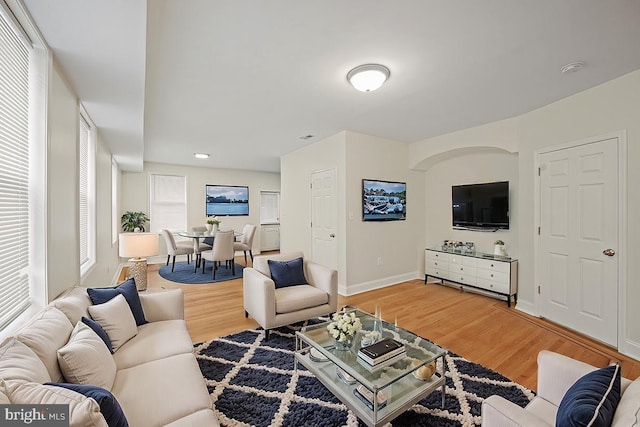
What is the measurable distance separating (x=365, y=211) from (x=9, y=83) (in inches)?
147

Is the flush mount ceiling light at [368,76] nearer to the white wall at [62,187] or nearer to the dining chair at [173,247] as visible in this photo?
the white wall at [62,187]

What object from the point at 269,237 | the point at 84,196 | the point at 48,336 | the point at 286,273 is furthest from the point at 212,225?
the point at 48,336

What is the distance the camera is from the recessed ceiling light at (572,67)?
225cm

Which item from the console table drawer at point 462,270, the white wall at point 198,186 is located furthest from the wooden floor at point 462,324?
the white wall at point 198,186

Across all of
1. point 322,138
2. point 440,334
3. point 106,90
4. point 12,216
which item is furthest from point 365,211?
point 12,216

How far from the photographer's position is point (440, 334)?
2785mm

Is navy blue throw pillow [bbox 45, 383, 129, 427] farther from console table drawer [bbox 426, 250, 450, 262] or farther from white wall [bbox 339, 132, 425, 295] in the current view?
console table drawer [bbox 426, 250, 450, 262]

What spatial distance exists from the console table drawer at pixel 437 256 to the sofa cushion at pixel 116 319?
4232mm

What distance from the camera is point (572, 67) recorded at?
2.29 metres

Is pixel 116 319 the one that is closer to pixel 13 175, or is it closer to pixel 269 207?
pixel 13 175

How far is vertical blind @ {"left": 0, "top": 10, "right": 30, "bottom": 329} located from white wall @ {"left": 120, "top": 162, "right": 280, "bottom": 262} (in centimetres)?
549

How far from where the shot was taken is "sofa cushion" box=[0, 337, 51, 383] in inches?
35.4

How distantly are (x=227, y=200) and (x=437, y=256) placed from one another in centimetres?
550

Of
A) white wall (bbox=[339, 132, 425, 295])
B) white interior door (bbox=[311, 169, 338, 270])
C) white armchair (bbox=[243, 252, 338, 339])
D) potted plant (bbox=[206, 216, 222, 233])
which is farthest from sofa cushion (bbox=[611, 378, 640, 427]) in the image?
potted plant (bbox=[206, 216, 222, 233])
